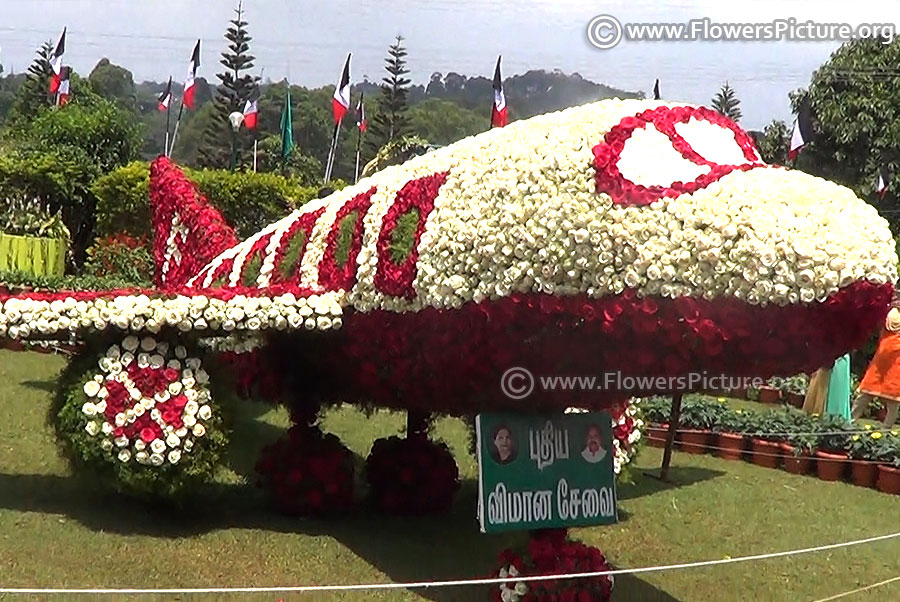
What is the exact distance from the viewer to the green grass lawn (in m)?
6.30

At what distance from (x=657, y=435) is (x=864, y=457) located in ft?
7.59

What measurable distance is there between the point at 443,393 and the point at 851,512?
491 cm

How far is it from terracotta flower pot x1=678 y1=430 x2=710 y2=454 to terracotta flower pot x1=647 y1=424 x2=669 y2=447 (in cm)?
21

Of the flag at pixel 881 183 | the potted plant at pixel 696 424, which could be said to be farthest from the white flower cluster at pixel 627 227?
the flag at pixel 881 183

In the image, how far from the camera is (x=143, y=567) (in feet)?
20.6

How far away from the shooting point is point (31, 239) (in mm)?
19125

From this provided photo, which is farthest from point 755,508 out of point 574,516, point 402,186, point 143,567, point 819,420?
point 143,567

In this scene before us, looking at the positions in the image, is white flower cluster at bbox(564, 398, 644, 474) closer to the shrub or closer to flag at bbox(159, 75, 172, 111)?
the shrub

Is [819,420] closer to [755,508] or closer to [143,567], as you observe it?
[755,508]

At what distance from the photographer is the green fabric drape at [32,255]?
18.8 metres

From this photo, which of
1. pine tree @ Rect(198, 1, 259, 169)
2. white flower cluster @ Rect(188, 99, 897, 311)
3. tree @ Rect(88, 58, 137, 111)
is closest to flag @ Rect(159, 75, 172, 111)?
pine tree @ Rect(198, 1, 259, 169)

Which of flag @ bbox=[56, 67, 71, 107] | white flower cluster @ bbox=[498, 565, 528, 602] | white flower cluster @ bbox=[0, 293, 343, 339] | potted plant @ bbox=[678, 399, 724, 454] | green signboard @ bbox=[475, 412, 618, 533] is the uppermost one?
flag @ bbox=[56, 67, 71, 107]

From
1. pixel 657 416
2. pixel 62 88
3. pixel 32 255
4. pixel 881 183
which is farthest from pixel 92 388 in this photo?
pixel 62 88

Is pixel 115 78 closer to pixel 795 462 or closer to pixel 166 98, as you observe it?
pixel 166 98
